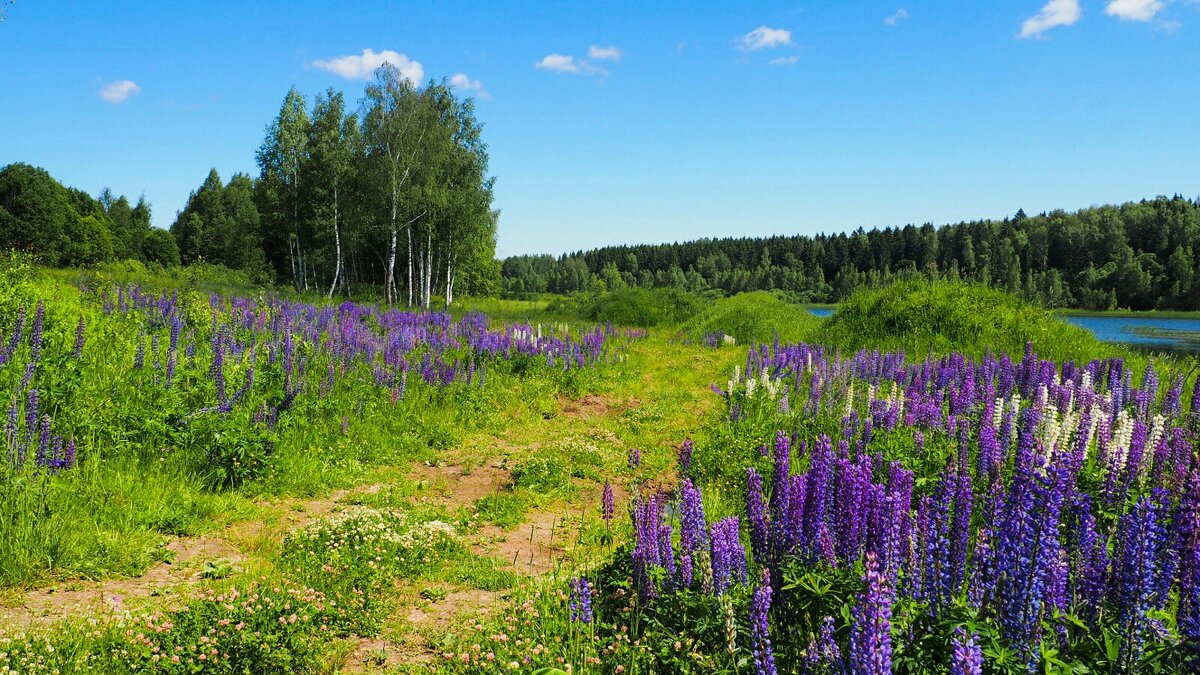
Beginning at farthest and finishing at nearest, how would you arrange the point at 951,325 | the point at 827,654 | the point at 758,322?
the point at 758,322 → the point at 951,325 → the point at 827,654

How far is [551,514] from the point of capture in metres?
6.94

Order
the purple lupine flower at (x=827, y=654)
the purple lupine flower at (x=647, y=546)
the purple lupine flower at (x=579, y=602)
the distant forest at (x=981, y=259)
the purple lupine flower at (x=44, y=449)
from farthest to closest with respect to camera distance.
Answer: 1. the distant forest at (x=981, y=259)
2. the purple lupine flower at (x=44, y=449)
3. the purple lupine flower at (x=647, y=546)
4. the purple lupine flower at (x=579, y=602)
5. the purple lupine flower at (x=827, y=654)

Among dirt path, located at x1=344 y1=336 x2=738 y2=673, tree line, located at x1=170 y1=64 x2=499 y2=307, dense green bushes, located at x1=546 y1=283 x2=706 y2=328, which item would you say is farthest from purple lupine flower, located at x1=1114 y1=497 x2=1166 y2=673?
tree line, located at x1=170 y1=64 x2=499 y2=307

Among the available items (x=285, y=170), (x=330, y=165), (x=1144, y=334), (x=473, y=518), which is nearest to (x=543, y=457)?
(x=473, y=518)

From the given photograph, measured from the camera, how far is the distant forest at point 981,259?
88.9 meters

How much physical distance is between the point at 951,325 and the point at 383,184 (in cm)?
2679

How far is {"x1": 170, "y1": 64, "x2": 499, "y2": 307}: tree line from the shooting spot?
109ft

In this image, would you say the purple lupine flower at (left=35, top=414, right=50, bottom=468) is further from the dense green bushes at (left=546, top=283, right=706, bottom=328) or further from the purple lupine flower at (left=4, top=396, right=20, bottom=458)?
the dense green bushes at (left=546, top=283, right=706, bottom=328)

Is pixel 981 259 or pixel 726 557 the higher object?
pixel 981 259

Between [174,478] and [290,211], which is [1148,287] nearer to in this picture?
[290,211]

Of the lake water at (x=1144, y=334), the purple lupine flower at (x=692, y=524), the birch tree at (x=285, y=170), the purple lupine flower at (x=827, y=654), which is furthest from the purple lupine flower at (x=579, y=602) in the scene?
the birch tree at (x=285, y=170)

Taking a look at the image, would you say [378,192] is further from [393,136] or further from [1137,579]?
[1137,579]

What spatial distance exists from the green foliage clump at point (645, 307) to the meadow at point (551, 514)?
551 inches

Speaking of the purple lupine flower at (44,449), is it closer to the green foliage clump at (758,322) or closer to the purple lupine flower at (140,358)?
the purple lupine flower at (140,358)
